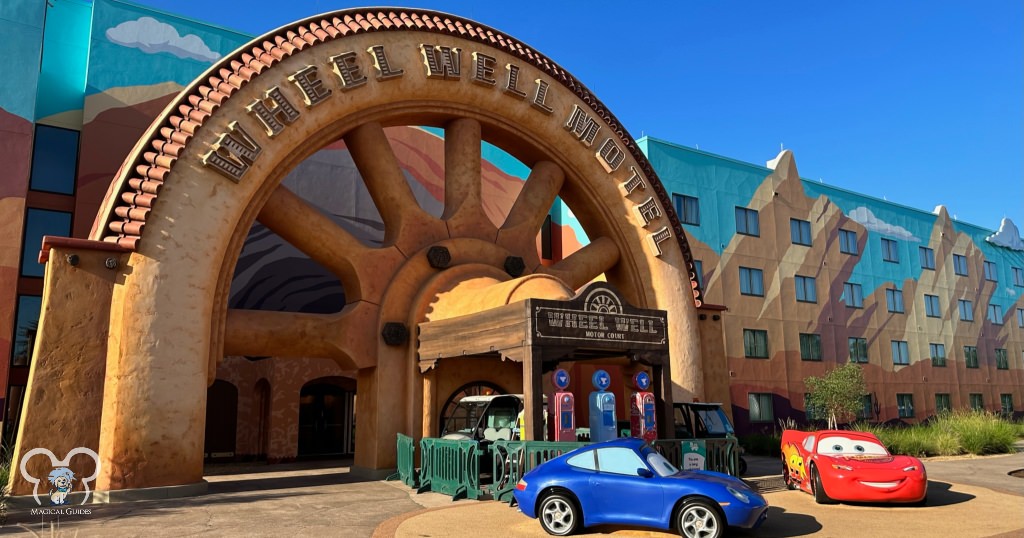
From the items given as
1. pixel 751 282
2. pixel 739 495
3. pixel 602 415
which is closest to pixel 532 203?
pixel 602 415

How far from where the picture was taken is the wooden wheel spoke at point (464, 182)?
22.9 m

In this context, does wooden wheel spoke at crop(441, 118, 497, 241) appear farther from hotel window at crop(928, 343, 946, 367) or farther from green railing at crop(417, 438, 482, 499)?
hotel window at crop(928, 343, 946, 367)

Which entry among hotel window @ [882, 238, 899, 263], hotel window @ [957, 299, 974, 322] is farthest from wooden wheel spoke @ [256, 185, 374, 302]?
hotel window @ [957, 299, 974, 322]

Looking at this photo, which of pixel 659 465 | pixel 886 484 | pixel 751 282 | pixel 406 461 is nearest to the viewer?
pixel 659 465

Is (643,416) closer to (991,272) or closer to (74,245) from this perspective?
(74,245)

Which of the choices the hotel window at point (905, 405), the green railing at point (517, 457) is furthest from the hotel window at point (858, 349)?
the green railing at point (517, 457)

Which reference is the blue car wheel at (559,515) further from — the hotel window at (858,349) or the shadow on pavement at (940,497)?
the hotel window at (858,349)

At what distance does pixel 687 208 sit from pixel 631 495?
86.5ft

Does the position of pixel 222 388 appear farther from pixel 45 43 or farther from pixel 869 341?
pixel 869 341

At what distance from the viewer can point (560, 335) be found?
15703 millimetres

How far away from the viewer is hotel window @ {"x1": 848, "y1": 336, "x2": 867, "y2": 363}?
4103 centimetres

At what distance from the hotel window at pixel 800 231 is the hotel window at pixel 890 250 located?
24.7 feet

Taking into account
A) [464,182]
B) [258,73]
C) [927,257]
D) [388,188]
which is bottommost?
[388,188]

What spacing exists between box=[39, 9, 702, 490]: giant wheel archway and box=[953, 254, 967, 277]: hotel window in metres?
33.5
